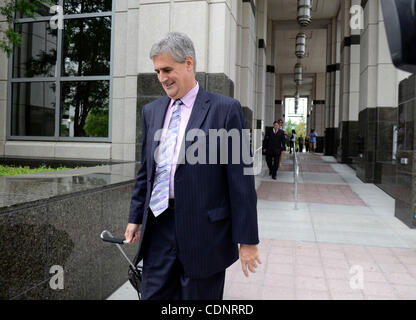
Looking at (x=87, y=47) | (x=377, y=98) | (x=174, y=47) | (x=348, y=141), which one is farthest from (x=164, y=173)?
(x=348, y=141)

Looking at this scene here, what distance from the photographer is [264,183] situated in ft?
42.0

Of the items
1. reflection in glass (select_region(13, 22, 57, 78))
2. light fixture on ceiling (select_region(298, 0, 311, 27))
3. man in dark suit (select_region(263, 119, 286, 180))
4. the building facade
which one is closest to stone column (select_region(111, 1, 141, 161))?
the building facade

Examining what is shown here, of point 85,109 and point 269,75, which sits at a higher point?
point 269,75

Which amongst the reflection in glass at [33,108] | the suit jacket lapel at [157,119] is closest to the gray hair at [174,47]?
the suit jacket lapel at [157,119]

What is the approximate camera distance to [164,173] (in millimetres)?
2186

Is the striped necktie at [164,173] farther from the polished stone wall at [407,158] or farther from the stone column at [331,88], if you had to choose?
the stone column at [331,88]

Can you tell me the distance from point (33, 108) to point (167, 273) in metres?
7.62

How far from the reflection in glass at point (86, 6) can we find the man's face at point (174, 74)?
6616 millimetres

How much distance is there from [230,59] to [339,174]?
974 centimetres

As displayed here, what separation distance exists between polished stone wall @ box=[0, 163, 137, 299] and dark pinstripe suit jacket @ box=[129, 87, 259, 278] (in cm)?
99

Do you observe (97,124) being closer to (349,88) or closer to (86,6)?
(86,6)

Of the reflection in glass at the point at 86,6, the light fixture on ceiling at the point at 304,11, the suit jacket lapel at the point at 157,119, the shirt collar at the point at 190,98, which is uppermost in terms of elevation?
the light fixture on ceiling at the point at 304,11

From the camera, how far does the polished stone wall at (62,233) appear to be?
254 cm

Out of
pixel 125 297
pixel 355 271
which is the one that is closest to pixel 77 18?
pixel 125 297
